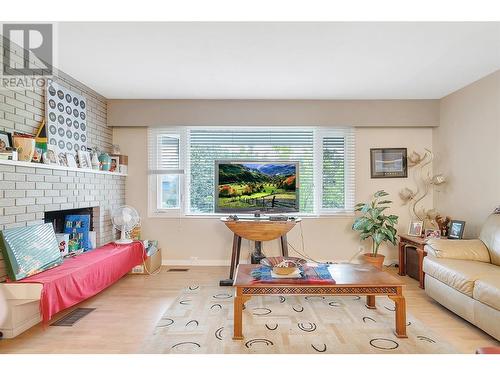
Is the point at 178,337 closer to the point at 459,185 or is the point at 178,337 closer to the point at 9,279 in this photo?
the point at 9,279

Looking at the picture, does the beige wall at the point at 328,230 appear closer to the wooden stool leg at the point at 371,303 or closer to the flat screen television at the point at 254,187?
the flat screen television at the point at 254,187

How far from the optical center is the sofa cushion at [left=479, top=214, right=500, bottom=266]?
2562 mm

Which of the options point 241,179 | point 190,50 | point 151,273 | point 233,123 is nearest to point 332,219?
point 241,179

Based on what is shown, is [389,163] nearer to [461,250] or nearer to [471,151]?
[471,151]

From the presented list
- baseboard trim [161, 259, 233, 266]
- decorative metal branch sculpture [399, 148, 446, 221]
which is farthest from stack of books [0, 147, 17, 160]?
decorative metal branch sculpture [399, 148, 446, 221]

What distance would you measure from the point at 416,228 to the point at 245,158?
2374mm

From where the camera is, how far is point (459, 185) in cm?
352

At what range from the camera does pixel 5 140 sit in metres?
2.21

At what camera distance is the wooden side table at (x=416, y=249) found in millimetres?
3123

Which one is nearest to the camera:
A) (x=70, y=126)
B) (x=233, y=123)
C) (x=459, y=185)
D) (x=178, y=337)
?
(x=178, y=337)

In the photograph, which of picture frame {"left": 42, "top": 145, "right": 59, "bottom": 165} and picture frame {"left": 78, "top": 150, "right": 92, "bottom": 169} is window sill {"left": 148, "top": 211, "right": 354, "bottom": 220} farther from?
picture frame {"left": 42, "top": 145, "right": 59, "bottom": 165}

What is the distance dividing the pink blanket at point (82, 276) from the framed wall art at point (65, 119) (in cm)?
114

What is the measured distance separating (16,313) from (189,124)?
268 centimetres

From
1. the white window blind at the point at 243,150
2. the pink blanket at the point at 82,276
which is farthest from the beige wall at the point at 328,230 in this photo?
the pink blanket at the point at 82,276
